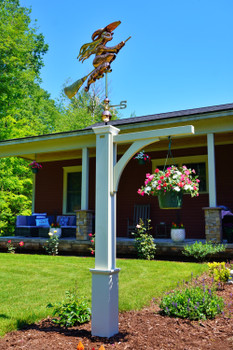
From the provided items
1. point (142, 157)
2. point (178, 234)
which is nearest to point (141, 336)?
point (178, 234)

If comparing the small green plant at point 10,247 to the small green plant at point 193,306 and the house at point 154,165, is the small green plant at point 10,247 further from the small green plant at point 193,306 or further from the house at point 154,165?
the small green plant at point 193,306

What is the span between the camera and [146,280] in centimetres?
505

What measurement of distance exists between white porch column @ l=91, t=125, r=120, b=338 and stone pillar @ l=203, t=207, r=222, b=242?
4.17 meters

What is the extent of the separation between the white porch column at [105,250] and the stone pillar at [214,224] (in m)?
4.17

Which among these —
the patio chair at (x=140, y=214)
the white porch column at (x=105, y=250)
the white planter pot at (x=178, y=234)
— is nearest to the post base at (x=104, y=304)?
the white porch column at (x=105, y=250)

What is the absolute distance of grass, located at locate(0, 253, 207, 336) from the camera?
3688 mm

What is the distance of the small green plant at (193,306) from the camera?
3.29 meters

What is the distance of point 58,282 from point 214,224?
342 centimetres

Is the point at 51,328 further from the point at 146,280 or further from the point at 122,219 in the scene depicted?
the point at 122,219

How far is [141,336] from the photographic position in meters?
2.84

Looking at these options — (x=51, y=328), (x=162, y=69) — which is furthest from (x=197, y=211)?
(x=162, y=69)

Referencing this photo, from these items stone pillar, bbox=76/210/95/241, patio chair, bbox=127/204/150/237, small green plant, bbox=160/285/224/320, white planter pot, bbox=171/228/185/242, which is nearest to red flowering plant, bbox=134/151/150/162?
patio chair, bbox=127/204/150/237

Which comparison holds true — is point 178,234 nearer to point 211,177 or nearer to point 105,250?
point 211,177

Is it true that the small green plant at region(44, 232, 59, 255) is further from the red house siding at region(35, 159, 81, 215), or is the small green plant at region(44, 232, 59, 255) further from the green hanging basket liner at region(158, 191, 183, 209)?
A: the green hanging basket liner at region(158, 191, 183, 209)
